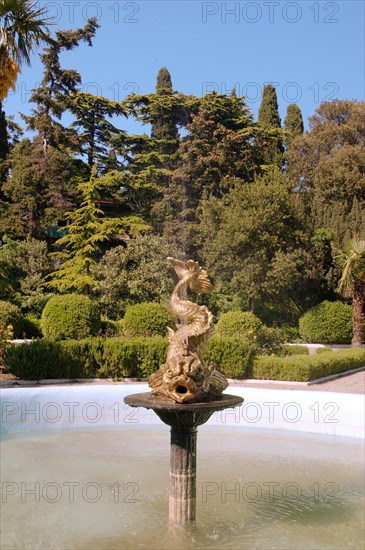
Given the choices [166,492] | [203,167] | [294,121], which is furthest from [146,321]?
[294,121]

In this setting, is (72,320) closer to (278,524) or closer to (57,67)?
(278,524)

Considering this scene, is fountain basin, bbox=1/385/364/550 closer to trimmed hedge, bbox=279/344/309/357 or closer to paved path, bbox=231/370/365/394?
paved path, bbox=231/370/365/394

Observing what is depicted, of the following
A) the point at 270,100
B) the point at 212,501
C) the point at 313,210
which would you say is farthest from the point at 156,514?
the point at 270,100

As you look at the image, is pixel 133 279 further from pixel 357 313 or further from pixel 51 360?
pixel 51 360

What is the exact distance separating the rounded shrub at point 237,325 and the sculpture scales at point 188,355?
10329 mm

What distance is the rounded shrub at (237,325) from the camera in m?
15.8

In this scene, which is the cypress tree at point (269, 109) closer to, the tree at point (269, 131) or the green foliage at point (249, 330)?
the tree at point (269, 131)

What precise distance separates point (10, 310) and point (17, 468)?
34.4 ft

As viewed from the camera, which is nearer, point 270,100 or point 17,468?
point 17,468

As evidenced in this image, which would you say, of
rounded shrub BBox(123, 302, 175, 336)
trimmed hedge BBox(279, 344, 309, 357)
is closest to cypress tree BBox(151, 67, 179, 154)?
trimmed hedge BBox(279, 344, 309, 357)

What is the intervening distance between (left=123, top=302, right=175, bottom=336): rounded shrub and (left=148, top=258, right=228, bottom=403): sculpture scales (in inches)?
374

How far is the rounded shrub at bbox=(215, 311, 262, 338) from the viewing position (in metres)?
15.8

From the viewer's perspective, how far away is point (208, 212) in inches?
1040

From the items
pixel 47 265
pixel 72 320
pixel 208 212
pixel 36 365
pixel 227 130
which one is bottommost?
pixel 36 365
